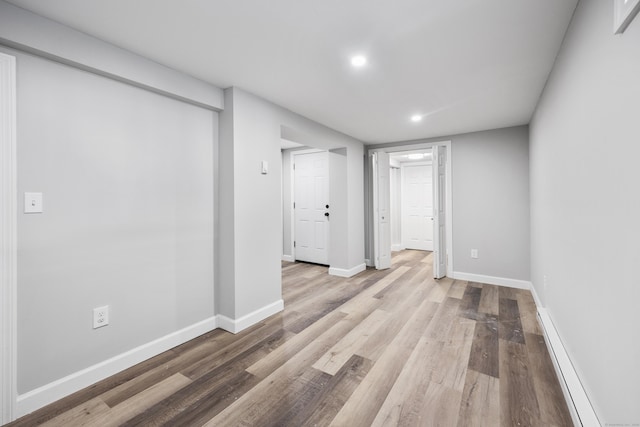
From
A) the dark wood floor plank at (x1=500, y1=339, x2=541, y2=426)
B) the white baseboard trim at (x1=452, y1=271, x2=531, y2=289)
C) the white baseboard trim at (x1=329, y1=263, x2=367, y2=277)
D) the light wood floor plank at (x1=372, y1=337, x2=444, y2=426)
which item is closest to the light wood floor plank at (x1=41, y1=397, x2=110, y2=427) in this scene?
the light wood floor plank at (x1=372, y1=337, x2=444, y2=426)

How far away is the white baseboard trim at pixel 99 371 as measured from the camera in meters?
1.62

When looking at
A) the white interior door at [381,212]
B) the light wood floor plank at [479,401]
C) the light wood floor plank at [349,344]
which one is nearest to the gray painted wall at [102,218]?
the light wood floor plank at [349,344]

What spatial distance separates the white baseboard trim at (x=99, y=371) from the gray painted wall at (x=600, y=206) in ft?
8.72

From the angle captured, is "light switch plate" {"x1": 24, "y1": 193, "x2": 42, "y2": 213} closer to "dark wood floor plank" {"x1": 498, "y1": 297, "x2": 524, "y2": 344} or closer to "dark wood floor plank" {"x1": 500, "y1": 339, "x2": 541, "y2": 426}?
"dark wood floor plank" {"x1": 500, "y1": 339, "x2": 541, "y2": 426}

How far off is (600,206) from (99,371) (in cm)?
300

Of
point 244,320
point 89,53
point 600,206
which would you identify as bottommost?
point 244,320

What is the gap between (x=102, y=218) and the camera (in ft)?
6.33

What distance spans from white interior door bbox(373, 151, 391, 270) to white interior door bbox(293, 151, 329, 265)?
2.99 feet

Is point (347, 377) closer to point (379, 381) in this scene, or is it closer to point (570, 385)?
point (379, 381)

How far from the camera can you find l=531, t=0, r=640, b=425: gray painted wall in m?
0.98

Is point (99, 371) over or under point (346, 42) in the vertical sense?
under

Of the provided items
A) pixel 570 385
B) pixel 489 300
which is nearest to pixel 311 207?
pixel 489 300

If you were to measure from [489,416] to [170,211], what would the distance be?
99.8 inches

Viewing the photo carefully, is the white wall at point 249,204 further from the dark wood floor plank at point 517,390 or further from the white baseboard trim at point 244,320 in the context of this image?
the dark wood floor plank at point 517,390
